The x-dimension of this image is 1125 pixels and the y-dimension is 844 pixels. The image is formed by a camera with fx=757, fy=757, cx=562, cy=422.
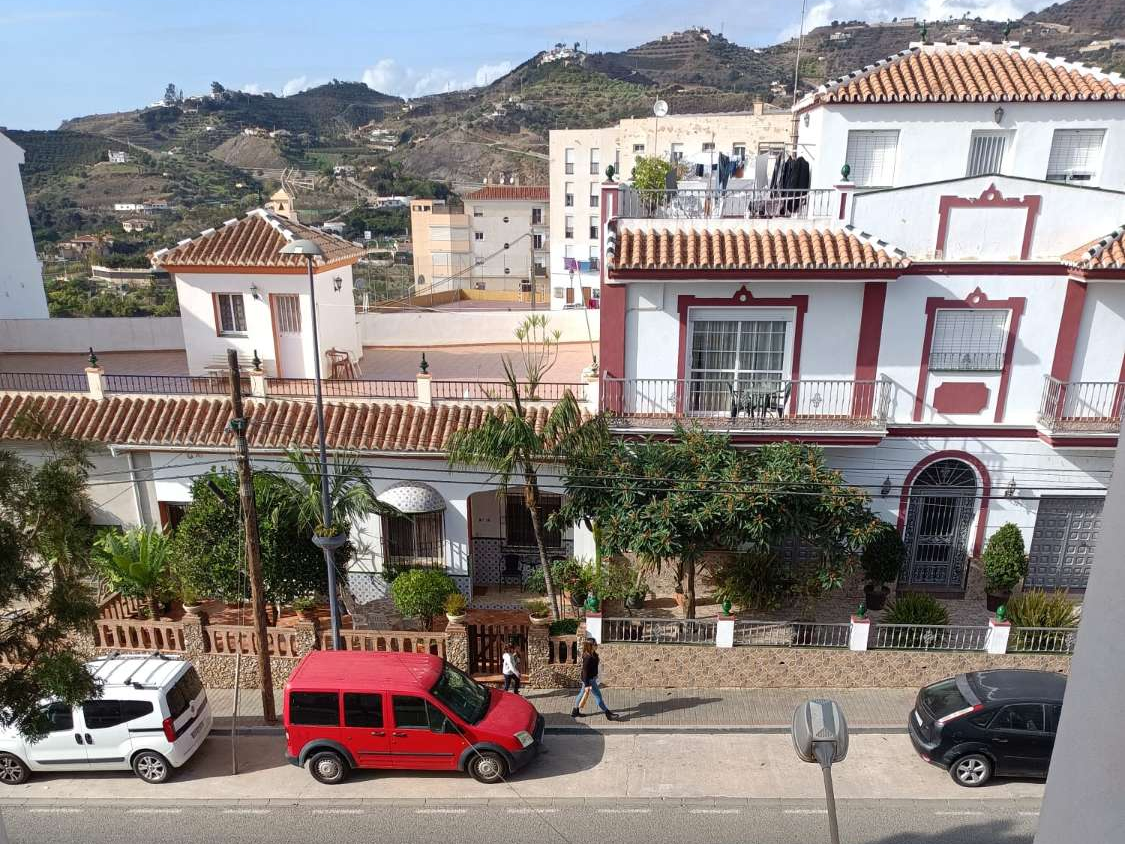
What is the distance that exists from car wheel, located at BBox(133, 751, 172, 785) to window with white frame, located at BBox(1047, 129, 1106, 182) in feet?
65.7

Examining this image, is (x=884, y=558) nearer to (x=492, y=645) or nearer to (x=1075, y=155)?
(x=492, y=645)

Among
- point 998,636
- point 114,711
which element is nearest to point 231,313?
point 114,711

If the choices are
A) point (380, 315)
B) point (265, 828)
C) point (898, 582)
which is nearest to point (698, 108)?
point (380, 315)

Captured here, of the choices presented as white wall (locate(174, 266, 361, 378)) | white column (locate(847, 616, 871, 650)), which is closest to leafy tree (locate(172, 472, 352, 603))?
white wall (locate(174, 266, 361, 378))

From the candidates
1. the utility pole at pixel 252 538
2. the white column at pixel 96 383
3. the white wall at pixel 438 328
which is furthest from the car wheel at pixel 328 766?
the white wall at pixel 438 328

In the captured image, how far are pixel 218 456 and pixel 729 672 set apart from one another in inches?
440

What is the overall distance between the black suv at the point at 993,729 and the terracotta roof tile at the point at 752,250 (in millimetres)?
7404

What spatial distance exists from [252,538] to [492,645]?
4620 mm

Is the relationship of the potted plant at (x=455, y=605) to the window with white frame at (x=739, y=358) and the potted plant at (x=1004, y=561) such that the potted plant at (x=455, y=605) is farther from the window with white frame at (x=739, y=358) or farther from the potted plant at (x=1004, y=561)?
the potted plant at (x=1004, y=561)

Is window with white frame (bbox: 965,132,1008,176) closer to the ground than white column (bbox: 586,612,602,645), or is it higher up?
higher up

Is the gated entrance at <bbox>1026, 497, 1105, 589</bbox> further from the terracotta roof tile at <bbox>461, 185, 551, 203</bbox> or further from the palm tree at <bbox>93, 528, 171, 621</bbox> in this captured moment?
the terracotta roof tile at <bbox>461, 185, 551, 203</bbox>

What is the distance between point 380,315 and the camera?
22.5m

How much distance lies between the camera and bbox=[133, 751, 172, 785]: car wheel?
1139cm

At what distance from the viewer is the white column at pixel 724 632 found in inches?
528
